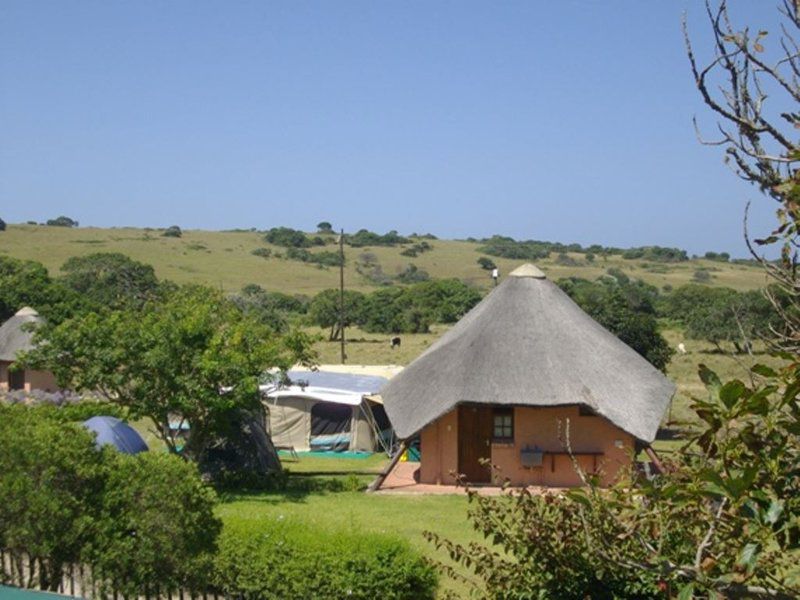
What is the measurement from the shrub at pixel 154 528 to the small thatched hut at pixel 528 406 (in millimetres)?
10964

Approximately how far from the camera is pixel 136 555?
9.93 meters

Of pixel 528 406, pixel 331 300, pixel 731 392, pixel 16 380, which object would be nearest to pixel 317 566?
pixel 731 392

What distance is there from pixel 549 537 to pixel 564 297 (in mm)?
18316

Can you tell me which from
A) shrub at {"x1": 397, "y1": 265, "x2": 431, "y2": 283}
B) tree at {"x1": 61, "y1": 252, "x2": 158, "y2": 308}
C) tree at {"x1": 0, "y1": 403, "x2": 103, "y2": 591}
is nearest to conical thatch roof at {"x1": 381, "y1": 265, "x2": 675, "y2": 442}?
tree at {"x1": 0, "y1": 403, "x2": 103, "y2": 591}

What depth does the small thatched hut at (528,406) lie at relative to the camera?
2102cm

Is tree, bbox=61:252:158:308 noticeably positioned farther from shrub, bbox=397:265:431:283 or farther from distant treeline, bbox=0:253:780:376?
shrub, bbox=397:265:431:283

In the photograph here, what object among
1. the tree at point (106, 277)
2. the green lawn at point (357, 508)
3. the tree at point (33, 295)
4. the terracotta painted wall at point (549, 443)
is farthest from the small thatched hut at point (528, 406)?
the tree at point (106, 277)

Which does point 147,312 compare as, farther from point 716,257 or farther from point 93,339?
point 716,257

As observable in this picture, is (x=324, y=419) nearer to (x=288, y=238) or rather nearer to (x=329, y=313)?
(x=329, y=313)

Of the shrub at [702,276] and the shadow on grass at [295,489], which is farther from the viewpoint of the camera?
Answer: the shrub at [702,276]

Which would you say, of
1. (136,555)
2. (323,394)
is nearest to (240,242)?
(323,394)

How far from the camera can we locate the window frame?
851 inches

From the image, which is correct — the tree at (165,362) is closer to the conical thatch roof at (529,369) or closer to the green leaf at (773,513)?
the conical thatch roof at (529,369)

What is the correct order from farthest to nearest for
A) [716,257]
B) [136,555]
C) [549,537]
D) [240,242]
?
1. [716,257]
2. [240,242]
3. [136,555]
4. [549,537]
